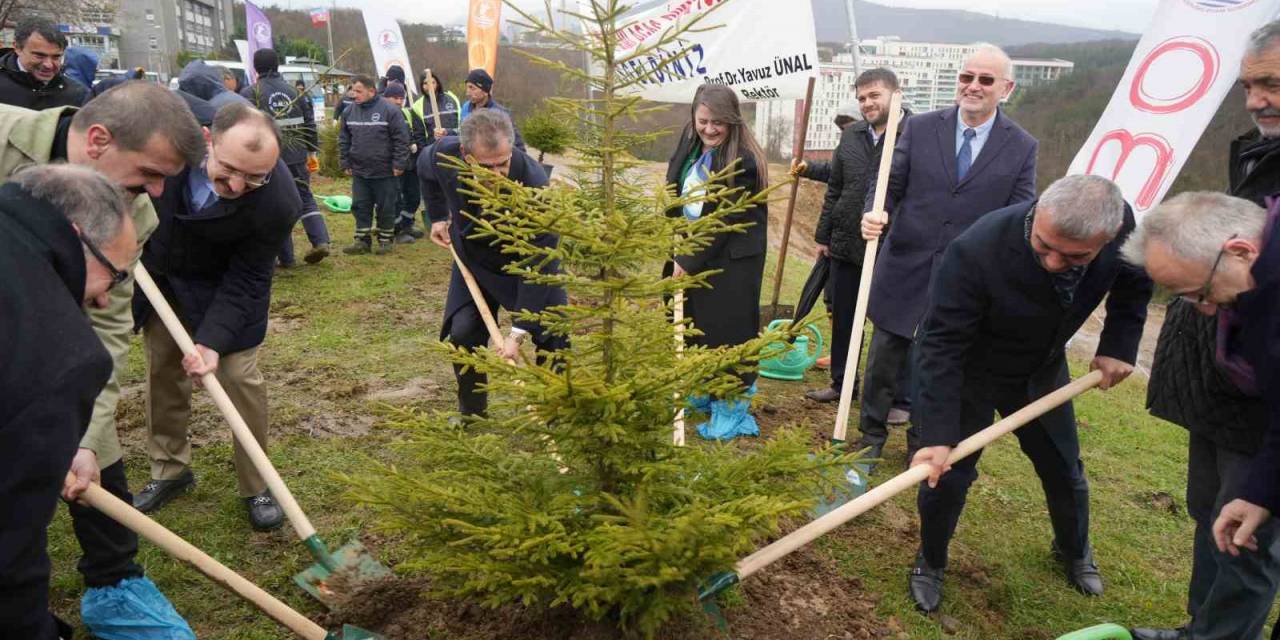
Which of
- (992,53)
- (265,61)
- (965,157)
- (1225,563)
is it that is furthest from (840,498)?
(265,61)

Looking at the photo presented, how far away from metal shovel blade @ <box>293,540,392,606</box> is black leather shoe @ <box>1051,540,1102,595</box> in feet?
9.96

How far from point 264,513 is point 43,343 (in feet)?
7.48

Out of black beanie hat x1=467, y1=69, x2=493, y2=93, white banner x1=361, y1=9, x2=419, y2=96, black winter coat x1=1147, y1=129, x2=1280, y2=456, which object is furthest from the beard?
white banner x1=361, y1=9, x2=419, y2=96

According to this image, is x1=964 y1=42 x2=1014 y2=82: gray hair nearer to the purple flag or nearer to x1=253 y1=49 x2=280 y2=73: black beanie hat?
x1=253 y1=49 x2=280 y2=73: black beanie hat

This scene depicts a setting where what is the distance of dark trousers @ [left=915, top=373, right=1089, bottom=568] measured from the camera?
3.26m

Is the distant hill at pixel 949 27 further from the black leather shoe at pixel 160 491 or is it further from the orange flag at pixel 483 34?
the black leather shoe at pixel 160 491

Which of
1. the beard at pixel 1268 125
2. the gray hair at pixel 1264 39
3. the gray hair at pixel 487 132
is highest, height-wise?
the gray hair at pixel 1264 39

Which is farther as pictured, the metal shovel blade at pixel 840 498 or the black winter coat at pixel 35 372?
the metal shovel blade at pixel 840 498

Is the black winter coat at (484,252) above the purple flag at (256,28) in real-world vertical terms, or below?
below

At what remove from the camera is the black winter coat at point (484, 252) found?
424 cm

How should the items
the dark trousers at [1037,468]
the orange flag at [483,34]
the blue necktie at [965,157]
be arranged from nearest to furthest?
the dark trousers at [1037,468] → the blue necktie at [965,157] → the orange flag at [483,34]

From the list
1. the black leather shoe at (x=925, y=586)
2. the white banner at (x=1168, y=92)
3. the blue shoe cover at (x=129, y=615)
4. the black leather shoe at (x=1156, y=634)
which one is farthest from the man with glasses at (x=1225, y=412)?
the blue shoe cover at (x=129, y=615)

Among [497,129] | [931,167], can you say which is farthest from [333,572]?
[931,167]

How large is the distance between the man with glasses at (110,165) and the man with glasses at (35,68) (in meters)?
3.70
